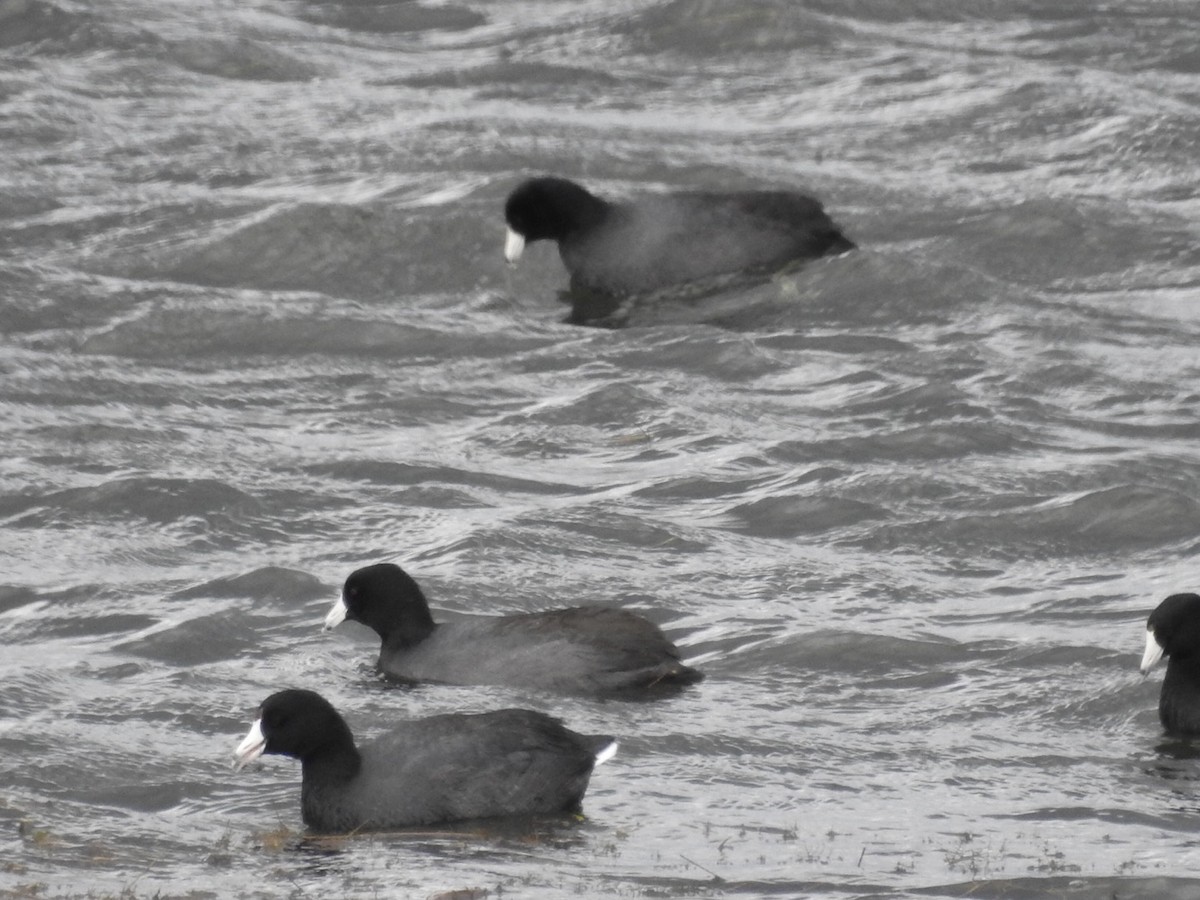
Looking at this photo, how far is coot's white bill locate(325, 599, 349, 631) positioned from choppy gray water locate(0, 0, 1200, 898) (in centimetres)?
19

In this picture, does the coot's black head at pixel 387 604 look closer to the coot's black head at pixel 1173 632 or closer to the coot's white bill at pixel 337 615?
the coot's white bill at pixel 337 615

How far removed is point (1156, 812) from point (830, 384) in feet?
19.0

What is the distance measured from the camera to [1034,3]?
2175 centimetres

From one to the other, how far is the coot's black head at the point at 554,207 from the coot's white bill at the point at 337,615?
5455mm

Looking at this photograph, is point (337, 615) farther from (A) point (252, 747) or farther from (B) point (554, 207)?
(B) point (554, 207)

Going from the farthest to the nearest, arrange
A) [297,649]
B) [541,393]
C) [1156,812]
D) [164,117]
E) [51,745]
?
[164,117] < [541,393] < [297,649] < [51,745] < [1156,812]

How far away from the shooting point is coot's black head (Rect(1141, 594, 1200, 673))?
995cm

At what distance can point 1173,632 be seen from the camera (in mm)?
9977

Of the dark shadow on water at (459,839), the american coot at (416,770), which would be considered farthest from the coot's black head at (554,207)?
the dark shadow on water at (459,839)

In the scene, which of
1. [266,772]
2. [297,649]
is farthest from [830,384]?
[266,772]

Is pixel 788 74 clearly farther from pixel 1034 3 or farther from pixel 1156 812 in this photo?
pixel 1156 812

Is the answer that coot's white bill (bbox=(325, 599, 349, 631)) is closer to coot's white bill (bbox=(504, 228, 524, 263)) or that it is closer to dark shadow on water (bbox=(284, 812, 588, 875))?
dark shadow on water (bbox=(284, 812, 588, 875))

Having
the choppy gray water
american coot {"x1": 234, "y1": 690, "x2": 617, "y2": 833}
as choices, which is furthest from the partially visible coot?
american coot {"x1": 234, "y1": 690, "x2": 617, "y2": 833}

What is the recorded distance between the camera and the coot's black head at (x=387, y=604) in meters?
10.6
